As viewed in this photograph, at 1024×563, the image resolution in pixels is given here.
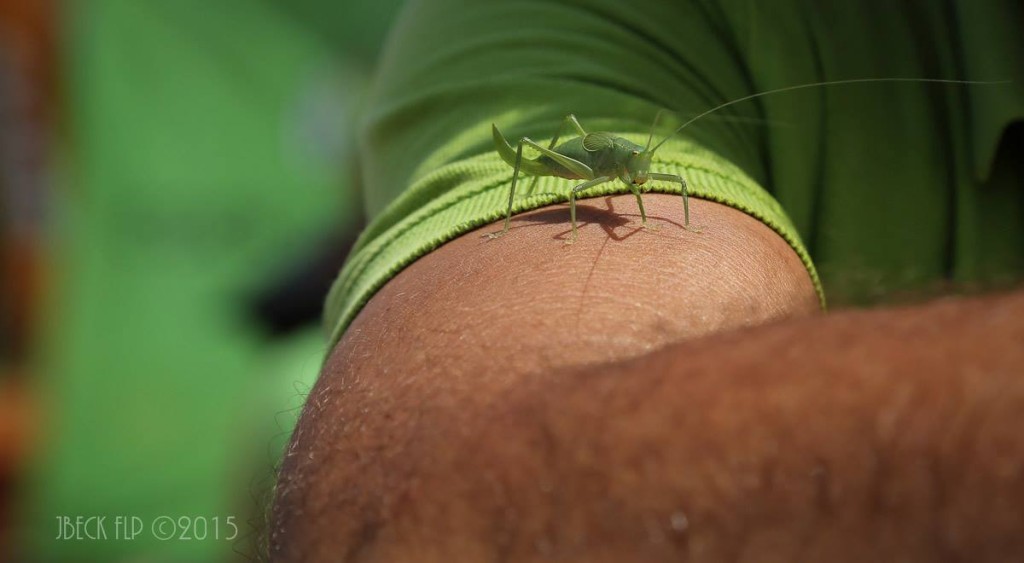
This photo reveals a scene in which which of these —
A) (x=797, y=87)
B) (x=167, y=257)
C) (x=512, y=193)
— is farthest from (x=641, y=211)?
(x=167, y=257)

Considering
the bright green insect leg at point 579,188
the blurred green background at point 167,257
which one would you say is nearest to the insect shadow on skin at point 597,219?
the bright green insect leg at point 579,188

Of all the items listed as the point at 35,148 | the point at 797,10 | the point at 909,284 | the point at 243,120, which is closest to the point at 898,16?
the point at 797,10

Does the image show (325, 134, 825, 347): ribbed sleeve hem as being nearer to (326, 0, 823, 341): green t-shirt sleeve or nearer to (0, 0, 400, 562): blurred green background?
(326, 0, 823, 341): green t-shirt sleeve

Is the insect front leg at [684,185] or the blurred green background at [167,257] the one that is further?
the blurred green background at [167,257]

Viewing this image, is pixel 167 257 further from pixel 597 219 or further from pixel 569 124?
pixel 597 219

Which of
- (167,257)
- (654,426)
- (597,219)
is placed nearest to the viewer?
(654,426)

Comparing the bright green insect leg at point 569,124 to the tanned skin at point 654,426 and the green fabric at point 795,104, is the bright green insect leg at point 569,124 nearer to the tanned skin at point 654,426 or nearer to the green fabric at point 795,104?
the green fabric at point 795,104

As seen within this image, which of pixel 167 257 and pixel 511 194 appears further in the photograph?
pixel 167 257
